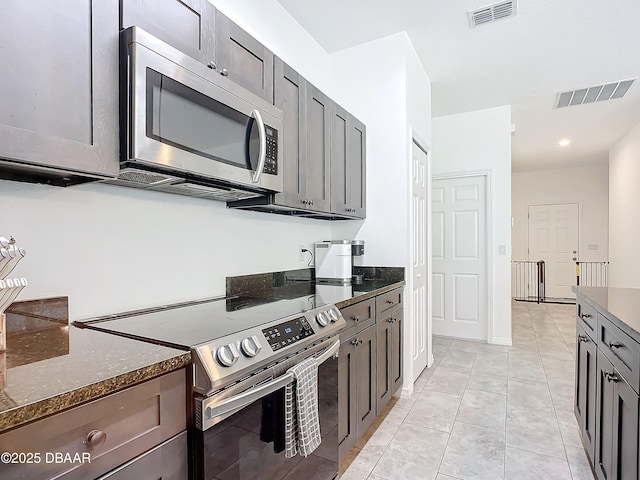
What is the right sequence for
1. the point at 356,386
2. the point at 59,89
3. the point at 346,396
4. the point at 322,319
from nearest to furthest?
the point at 59,89 < the point at 322,319 < the point at 346,396 < the point at 356,386

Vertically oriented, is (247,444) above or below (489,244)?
below

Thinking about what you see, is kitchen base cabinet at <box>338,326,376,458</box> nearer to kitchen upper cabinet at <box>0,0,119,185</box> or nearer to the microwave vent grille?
the microwave vent grille

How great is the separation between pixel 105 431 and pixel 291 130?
1.68m

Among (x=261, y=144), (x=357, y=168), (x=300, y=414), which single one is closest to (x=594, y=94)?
(x=357, y=168)

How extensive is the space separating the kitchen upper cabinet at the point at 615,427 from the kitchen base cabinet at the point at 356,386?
1101 millimetres

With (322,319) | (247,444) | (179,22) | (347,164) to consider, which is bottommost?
(247,444)

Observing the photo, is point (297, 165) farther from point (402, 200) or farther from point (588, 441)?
point (588, 441)

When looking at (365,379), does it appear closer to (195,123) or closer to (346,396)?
(346,396)

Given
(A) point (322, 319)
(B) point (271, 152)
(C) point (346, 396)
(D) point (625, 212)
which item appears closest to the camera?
(A) point (322, 319)

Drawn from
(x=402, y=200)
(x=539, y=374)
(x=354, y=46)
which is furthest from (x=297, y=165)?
(x=539, y=374)

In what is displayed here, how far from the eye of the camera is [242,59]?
66.4 inches

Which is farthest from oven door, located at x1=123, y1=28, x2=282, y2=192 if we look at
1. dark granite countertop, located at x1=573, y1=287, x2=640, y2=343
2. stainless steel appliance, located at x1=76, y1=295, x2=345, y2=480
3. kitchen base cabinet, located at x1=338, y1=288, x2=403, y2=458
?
dark granite countertop, located at x1=573, y1=287, x2=640, y2=343

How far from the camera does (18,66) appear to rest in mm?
923

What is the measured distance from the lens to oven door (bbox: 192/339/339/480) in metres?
0.99
